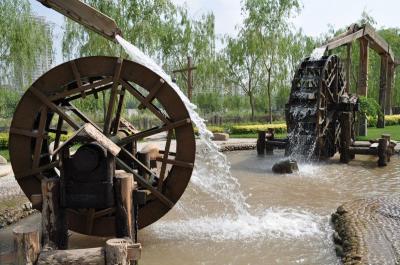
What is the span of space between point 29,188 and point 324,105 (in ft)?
25.7

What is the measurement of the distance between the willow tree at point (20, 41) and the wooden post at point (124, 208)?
1344 centimetres

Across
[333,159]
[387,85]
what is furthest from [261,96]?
[333,159]

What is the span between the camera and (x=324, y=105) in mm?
10438

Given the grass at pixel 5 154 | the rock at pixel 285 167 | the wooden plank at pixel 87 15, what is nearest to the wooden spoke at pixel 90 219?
the wooden plank at pixel 87 15

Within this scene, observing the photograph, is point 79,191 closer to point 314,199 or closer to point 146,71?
point 146,71

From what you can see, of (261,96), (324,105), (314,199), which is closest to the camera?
(314,199)

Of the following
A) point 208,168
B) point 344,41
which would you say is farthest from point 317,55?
point 208,168

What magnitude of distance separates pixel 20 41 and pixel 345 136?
40.0 feet

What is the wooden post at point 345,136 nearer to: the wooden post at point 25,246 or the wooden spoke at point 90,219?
the wooden spoke at point 90,219

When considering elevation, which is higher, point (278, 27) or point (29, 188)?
point (278, 27)

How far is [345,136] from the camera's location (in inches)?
400

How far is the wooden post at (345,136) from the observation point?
10.1 meters

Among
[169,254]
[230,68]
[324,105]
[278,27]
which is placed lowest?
[169,254]

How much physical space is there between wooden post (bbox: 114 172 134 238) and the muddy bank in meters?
2.09
